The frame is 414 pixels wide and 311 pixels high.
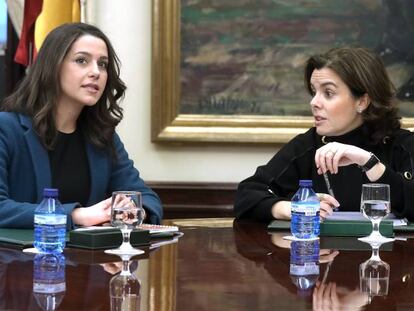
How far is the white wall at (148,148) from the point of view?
4500 millimetres

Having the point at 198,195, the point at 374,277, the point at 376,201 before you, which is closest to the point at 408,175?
the point at 376,201

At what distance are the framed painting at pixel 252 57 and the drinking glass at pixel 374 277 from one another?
224cm

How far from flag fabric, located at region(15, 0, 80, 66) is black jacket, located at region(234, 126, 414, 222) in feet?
5.19

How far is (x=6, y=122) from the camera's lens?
9.84ft

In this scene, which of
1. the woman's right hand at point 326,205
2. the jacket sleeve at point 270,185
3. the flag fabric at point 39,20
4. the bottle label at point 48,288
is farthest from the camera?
the flag fabric at point 39,20

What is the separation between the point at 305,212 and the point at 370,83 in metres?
1.07

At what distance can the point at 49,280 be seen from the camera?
6.11 feet

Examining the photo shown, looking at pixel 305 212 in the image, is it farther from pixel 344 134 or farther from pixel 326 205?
pixel 344 134

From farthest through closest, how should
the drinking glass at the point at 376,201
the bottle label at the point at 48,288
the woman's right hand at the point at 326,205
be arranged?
the woman's right hand at the point at 326,205
the drinking glass at the point at 376,201
the bottle label at the point at 48,288

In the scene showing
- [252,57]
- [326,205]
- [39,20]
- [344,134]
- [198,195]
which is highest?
[39,20]

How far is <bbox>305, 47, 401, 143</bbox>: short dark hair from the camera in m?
3.27

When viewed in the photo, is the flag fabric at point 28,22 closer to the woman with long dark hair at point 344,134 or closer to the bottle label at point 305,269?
the woman with long dark hair at point 344,134

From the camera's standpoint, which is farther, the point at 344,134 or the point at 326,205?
the point at 344,134

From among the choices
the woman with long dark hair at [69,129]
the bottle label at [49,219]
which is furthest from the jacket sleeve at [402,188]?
the bottle label at [49,219]
